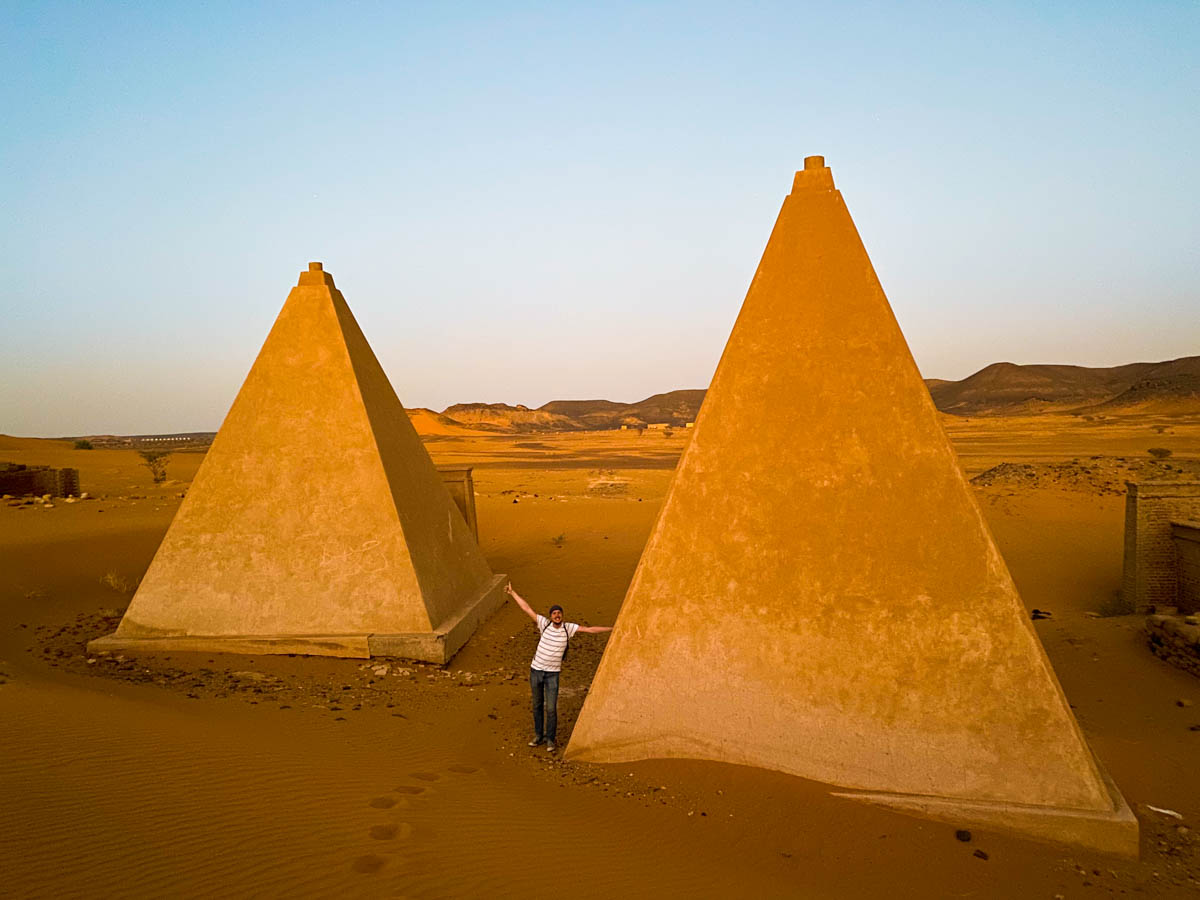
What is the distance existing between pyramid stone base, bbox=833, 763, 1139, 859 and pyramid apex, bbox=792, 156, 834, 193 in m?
4.29

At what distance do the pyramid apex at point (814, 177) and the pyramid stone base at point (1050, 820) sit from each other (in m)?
4.29

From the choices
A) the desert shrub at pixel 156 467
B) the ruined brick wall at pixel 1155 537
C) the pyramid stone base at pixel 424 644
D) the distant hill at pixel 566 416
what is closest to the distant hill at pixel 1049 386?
the distant hill at pixel 566 416

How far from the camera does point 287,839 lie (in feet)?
13.2

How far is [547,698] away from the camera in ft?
19.2

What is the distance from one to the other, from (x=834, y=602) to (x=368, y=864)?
3218 mm

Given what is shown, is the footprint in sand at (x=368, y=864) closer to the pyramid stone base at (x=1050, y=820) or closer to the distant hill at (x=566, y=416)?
the pyramid stone base at (x=1050, y=820)

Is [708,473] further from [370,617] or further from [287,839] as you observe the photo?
[370,617]

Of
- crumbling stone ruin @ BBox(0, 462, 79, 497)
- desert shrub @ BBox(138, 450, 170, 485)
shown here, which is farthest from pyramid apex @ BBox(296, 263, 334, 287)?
desert shrub @ BBox(138, 450, 170, 485)

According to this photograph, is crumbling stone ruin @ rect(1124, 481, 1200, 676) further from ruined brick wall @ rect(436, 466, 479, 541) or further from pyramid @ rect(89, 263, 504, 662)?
ruined brick wall @ rect(436, 466, 479, 541)

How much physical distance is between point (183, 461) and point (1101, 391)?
119 meters

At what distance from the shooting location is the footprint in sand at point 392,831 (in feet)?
13.7

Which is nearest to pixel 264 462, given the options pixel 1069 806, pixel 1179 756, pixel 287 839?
pixel 287 839

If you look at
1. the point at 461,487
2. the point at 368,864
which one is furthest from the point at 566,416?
the point at 368,864

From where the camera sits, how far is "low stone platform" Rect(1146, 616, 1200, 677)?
863cm
